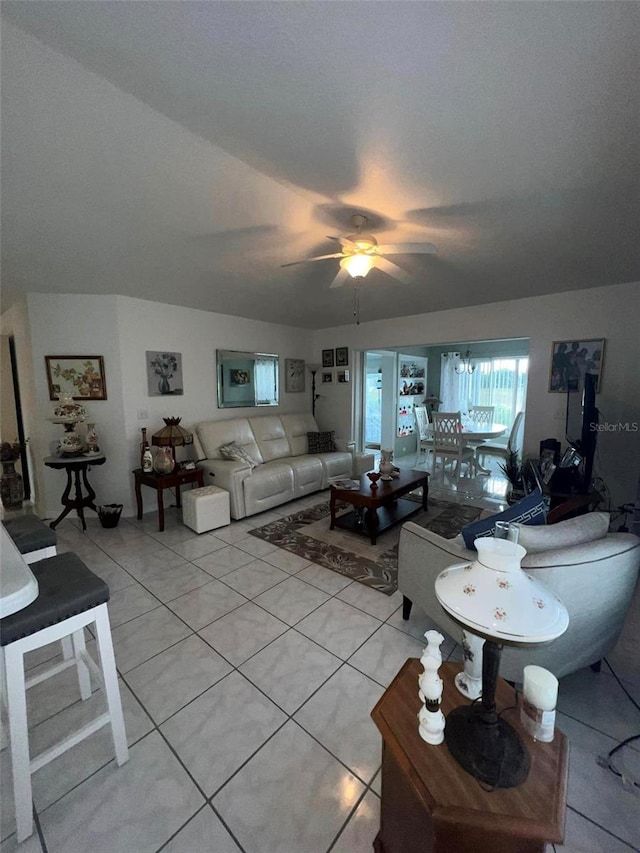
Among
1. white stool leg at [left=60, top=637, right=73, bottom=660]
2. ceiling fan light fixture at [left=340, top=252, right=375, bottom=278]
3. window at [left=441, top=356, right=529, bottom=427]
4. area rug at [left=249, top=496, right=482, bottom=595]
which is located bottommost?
area rug at [left=249, top=496, right=482, bottom=595]

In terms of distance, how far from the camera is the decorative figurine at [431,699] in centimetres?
85

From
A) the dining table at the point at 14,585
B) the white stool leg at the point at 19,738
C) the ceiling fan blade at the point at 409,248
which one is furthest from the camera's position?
the ceiling fan blade at the point at 409,248

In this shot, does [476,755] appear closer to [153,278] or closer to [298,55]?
[298,55]

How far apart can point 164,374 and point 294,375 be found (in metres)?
2.14

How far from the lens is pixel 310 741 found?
1323mm

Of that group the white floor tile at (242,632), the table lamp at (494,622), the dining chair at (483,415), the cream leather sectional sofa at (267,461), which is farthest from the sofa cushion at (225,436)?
the dining chair at (483,415)

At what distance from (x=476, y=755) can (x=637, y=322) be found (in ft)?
13.3

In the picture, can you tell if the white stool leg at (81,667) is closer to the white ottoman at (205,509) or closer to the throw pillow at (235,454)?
the white ottoman at (205,509)

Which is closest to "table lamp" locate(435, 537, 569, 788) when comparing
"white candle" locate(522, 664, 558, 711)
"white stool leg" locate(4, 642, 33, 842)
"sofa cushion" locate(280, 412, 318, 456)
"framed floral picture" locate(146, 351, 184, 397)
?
"white candle" locate(522, 664, 558, 711)

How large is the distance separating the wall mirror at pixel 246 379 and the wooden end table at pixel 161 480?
1.21m

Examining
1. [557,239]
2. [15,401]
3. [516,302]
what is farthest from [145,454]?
[516,302]

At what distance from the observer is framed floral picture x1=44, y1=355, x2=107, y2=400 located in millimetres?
3430

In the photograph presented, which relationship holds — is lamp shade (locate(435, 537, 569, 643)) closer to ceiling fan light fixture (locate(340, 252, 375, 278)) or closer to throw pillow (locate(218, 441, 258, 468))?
ceiling fan light fixture (locate(340, 252, 375, 278))

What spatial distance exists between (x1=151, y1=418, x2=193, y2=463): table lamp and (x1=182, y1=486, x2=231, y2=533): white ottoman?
57cm
